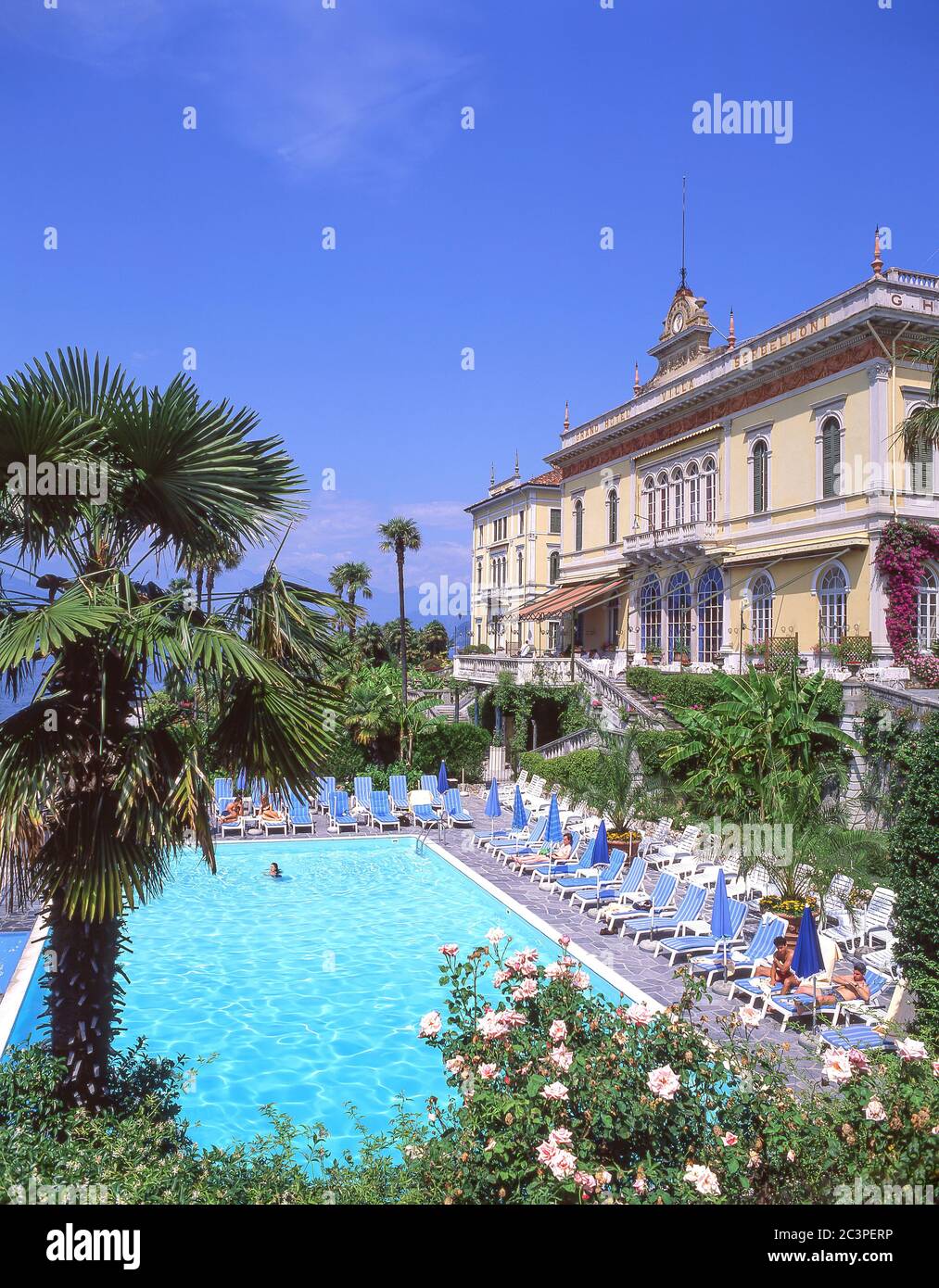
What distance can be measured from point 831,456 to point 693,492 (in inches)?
280

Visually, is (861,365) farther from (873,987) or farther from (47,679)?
(47,679)

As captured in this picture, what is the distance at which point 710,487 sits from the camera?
104 ft

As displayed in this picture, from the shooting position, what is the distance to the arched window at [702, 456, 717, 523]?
3123 centimetres

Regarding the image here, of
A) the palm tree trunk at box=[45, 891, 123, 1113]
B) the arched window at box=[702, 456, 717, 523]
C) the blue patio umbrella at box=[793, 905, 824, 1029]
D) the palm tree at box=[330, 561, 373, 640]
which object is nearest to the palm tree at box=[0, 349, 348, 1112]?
the palm tree trunk at box=[45, 891, 123, 1113]

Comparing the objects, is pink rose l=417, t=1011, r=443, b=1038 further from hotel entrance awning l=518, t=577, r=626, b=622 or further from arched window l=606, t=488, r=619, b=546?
arched window l=606, t=488, r=619, b=546

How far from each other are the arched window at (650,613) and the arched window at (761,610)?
544 cm

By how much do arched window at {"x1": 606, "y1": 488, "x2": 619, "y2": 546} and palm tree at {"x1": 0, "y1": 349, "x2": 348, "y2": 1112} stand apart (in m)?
32.0

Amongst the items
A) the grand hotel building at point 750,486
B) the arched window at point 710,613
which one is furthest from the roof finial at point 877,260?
the arched window at point 710,613

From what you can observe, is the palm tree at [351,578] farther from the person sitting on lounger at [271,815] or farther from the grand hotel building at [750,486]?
the person sitting on lounger at [271,815]

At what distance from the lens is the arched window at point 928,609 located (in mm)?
23609

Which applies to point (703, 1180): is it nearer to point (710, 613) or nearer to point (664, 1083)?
point (664, 1083)

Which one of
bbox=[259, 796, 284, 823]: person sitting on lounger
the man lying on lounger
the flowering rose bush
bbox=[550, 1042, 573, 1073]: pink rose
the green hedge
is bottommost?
the man lying on lounger

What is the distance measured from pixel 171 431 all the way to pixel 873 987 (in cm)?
980

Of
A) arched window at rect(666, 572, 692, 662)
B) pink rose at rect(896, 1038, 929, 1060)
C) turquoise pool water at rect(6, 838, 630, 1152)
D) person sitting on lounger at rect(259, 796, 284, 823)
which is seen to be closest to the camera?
pink rose at rect(896, 1038, 929, 1060)
